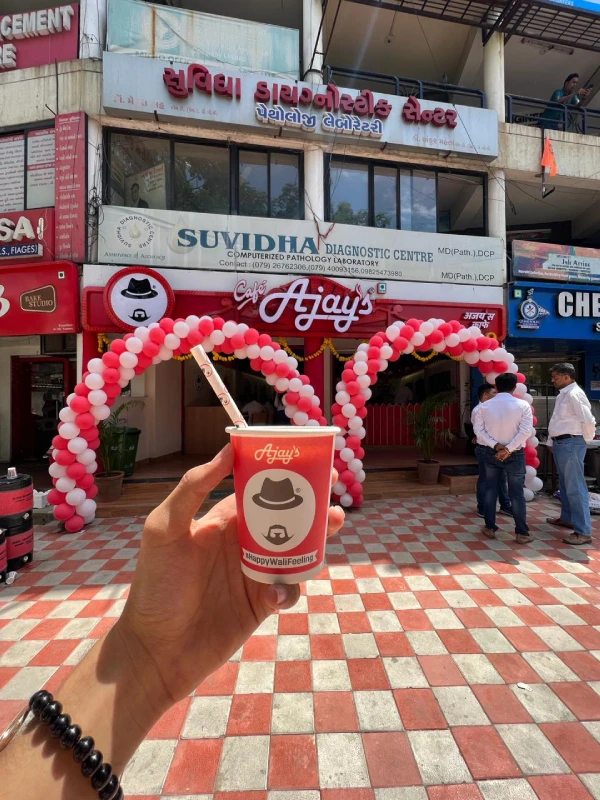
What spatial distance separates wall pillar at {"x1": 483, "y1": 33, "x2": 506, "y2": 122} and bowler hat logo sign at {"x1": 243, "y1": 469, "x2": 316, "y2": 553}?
11.4m

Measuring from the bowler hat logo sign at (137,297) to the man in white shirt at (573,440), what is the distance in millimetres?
6416

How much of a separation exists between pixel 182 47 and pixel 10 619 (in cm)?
992

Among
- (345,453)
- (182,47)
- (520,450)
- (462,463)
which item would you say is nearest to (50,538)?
(345,453)

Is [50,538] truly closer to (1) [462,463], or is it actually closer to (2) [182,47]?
(1) [462,463]

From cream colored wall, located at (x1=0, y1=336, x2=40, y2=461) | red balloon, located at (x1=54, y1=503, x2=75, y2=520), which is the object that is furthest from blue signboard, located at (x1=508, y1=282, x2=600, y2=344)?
cream colored wall, located at (x1=0, y1=336, x2=40, y2=461)

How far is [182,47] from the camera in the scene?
7.86 meters

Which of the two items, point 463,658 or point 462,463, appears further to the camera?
point 462,463

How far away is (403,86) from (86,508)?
37.6 feet

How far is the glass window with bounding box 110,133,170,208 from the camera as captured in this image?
316 inches

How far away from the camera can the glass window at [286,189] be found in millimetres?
8539

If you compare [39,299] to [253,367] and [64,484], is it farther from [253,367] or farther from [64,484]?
[253,367]

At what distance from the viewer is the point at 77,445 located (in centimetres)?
533

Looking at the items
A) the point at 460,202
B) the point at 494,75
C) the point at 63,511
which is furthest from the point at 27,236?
the point at 494,75

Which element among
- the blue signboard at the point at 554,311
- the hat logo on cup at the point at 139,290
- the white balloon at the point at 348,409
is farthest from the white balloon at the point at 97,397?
the blue signboard at the point at 554,311
